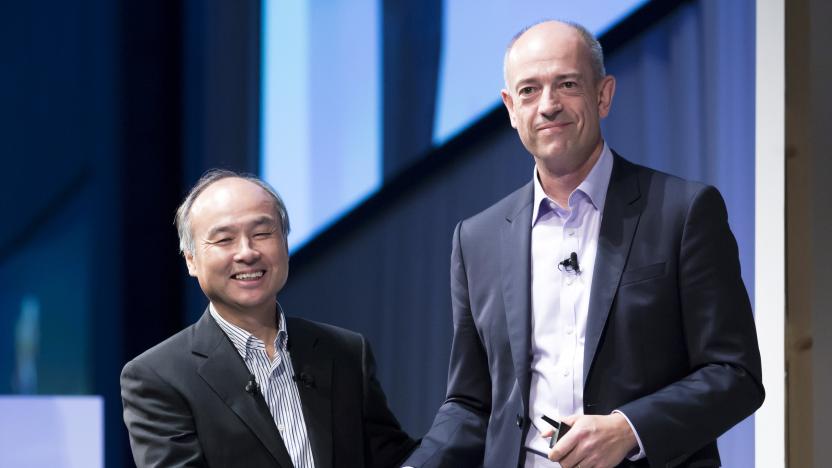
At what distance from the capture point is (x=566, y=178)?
2277mm

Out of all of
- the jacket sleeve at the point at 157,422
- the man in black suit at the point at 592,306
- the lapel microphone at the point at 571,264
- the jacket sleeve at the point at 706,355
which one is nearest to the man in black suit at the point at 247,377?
the jacket sleeve at the point at 157,422

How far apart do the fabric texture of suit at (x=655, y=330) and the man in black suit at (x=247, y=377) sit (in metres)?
0.25

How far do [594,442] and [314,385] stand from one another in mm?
731

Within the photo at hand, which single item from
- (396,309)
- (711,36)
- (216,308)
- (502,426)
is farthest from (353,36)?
(502,426)

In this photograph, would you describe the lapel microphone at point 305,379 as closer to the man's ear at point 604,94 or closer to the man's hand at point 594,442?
the man's hand at point 594,442

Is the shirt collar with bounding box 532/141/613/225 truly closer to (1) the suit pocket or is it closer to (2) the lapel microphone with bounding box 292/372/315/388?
(1) the suit pocket

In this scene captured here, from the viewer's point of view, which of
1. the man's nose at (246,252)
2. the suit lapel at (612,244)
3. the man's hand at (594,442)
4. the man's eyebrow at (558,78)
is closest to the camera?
the man's hand at (594,442)

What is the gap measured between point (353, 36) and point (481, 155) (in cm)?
72

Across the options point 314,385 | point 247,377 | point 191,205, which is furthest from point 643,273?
point 191,205

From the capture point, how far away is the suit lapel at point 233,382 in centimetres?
226

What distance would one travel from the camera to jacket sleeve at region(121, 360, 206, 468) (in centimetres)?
221

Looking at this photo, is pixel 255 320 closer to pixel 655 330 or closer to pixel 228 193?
pixel 228 193

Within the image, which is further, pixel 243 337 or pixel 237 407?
pixel 243 337

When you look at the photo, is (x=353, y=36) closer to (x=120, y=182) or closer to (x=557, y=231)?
(x=120, y=182)
